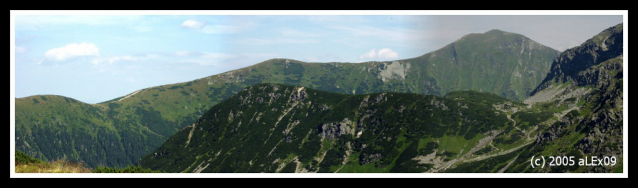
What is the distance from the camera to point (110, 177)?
30484 mm

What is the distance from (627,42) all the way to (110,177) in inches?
1498

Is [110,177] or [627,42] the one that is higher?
[627,42]
